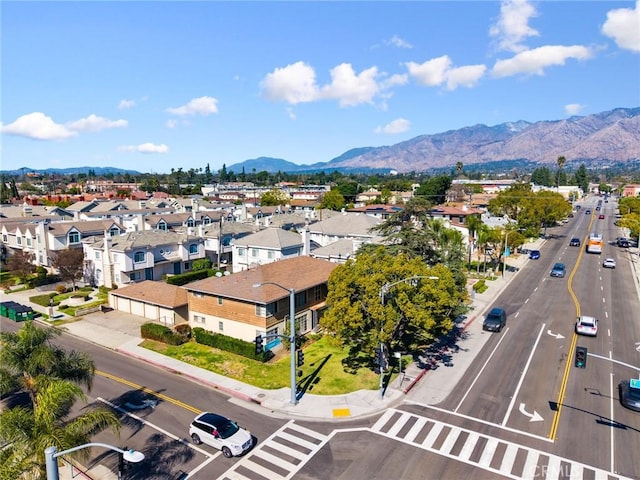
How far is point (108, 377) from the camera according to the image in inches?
1243

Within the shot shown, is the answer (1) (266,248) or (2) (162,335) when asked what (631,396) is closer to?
(2) (162,335)

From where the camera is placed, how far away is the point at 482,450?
72.4ft

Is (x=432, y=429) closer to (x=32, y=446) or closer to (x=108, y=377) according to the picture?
(x=32, y=446)

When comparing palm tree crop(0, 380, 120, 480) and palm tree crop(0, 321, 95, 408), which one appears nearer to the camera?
palm tree crop(0, 380, 120, 480)

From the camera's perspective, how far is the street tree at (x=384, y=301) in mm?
27856

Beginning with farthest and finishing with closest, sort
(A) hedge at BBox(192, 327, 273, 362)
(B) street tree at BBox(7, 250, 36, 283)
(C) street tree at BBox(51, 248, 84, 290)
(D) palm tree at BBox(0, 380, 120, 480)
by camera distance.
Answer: (B) street tree at BBox(7, 250, 36, 283) < (C) street tree at BBox(51, 248, 84, 290) < (A) hedge at BBox(192, 327, 273, 362) < (D) palm tree at BBox(0, 380, 120, 480)

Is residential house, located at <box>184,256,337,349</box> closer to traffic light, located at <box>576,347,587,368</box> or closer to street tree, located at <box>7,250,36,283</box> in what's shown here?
traffic light, located at <box>576,347,587,368</box>

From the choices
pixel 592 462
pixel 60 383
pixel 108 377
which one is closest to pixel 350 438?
pixel 592 462

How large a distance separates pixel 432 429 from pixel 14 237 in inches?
2916

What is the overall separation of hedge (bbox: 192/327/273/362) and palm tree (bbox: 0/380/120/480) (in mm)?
17569

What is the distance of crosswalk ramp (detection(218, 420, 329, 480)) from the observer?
67.2 feet

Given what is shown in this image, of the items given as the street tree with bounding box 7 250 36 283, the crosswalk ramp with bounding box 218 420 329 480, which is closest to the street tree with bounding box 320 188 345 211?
the street tree with bounding box 7 250 36 283

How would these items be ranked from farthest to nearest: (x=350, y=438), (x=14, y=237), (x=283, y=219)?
(x=283, y=219) → (x=14, y=237) → (x=350, y=438)

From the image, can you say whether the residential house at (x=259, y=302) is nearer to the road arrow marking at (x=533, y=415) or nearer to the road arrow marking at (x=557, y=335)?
the road arrow marking at (x=533, y=415)
